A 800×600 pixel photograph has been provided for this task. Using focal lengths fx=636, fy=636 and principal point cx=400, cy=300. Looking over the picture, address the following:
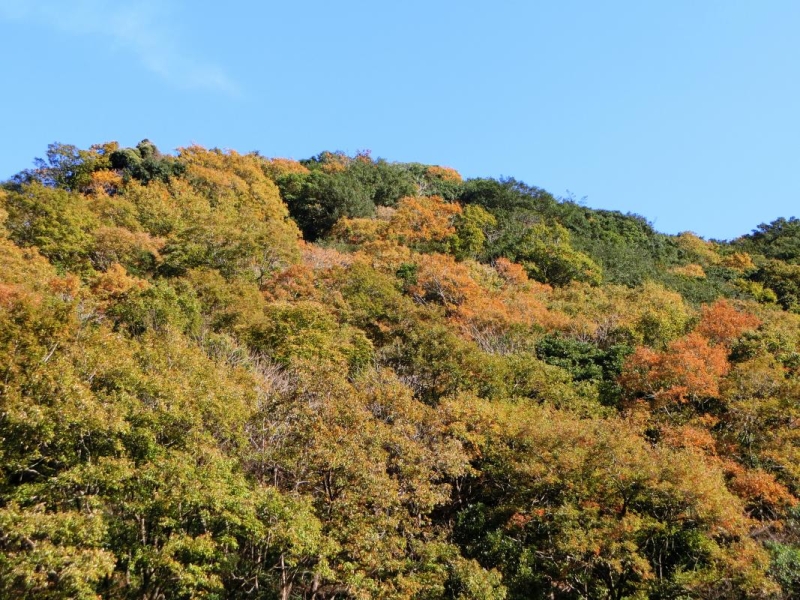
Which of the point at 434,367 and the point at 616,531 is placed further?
the point at 434,367

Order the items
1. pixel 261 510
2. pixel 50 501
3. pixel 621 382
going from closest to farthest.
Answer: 1. pixel 50 501
2. pixel 261 510
3. pixel 621 382

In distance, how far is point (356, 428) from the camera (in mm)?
16797

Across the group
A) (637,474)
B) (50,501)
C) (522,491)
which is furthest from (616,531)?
(50,501)

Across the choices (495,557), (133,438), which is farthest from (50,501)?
(495,557)

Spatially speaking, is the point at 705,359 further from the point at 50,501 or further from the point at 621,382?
the point at 50,501

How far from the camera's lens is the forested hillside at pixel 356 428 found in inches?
538

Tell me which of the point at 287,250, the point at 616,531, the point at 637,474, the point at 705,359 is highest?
the point at 287,250

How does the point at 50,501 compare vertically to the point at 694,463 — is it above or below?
below

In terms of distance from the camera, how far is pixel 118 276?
28.5 meters

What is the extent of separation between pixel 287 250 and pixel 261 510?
25766 millimetres

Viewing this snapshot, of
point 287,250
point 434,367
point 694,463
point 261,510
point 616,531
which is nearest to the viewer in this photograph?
point 261,510

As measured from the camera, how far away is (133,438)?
14336 millimetres

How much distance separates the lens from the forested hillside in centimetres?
1366

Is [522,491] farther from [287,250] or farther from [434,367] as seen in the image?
[287,250]
